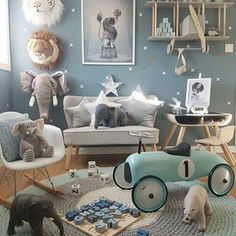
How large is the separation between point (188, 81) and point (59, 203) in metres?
2.10

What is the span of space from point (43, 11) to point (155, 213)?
2.67 m

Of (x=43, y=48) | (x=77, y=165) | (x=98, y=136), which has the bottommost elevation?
(x=77, y=165)

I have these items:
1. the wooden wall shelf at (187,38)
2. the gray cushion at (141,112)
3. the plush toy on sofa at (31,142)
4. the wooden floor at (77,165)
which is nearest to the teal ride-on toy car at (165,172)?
the wooden floor at (77,165)

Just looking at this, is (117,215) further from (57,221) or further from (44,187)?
(44,187)

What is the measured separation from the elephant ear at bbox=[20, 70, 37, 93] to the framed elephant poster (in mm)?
663

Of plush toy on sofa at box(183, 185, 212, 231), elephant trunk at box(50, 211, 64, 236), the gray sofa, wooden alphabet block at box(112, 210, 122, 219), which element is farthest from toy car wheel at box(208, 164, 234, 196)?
elephant trunk at box(50, 211, 64, 236)

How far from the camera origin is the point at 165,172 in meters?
1.86

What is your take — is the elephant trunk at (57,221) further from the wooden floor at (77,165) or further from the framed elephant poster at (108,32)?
the framed elephant poster at (108,32)

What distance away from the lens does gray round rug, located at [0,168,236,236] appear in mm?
1548

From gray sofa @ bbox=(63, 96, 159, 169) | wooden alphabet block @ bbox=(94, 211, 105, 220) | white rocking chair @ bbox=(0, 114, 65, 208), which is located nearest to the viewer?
wooden alphabet block @ bbox=(94, 211, 105, 220)

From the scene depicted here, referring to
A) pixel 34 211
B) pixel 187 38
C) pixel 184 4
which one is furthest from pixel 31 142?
pixel 184 4

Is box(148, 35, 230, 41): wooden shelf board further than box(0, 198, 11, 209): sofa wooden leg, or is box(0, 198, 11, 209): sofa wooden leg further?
box(148, 35, 230, 41): wooden shelf board

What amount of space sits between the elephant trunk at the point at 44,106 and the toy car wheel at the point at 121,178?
1.37m

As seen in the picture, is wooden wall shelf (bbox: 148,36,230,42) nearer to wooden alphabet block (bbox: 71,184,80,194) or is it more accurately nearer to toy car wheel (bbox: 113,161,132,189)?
toy car wheel (bbox: 113,161,132,189)
